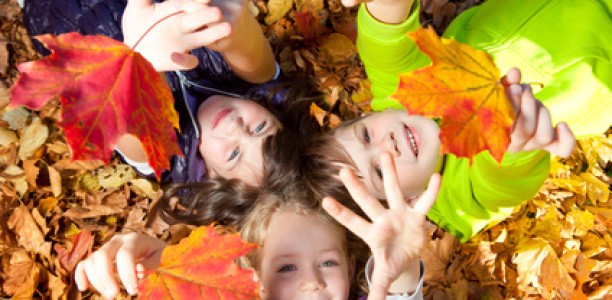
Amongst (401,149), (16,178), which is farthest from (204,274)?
(16,178)

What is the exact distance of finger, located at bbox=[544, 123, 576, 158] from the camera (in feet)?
3.04

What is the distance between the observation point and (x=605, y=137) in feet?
5.51

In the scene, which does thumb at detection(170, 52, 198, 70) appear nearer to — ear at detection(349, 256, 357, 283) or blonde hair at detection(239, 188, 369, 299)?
blonde hair at detection(239, 188, 369, 299)

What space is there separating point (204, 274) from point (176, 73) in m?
0.86

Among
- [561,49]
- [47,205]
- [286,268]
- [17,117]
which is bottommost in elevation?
[47,205]

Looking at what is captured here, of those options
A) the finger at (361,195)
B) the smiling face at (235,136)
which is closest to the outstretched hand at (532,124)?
the finger at (361,195)

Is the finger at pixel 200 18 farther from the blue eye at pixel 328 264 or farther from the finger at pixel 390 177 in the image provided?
the blue eye at pixel 328 264

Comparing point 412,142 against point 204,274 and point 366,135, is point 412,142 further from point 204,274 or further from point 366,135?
point 204,274

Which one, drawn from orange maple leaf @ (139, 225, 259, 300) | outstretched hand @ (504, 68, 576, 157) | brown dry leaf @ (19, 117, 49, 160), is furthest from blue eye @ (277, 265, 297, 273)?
brown dry leaf @ (19, 117, 49, 160)

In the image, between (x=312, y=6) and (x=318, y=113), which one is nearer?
(x=318, y=113)

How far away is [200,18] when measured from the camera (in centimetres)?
102

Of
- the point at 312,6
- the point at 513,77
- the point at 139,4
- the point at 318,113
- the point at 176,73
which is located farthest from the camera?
the point at 312,6

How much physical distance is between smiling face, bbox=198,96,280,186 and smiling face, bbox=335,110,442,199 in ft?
0.82

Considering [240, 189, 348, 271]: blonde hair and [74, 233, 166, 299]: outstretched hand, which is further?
[240, 189, 348, 271]: blonde hair
